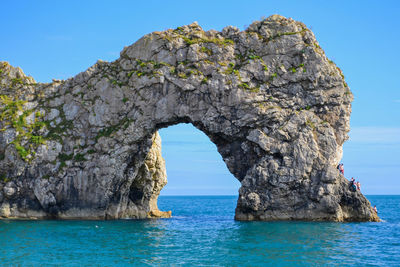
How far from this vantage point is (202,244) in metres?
32.0

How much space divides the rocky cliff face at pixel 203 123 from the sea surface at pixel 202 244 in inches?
176

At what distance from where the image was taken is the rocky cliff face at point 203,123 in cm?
A: 4472

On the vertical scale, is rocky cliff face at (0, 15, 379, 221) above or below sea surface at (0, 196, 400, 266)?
above

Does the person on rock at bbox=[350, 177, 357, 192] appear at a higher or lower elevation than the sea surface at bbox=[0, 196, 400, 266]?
higher

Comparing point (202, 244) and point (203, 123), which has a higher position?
point (203, 123)

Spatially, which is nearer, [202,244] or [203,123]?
[202,244]

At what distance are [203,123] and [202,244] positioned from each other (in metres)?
17.8

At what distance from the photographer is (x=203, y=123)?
47.3 meters

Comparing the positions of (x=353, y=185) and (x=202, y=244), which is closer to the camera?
(x=202, y=244)

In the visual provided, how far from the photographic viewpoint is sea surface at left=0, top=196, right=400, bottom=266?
86.4ft

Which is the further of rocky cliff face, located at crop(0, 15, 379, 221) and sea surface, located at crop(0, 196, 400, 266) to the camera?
rocky cliff face, located at crop(0, 15, 379, 221)

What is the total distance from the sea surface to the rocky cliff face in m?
4.47

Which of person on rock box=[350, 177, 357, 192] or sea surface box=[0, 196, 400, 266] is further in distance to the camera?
person on rock box=[350, 177, 357, 192]

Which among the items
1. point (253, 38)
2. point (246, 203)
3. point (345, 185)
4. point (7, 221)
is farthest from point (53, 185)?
point (345, 185)
